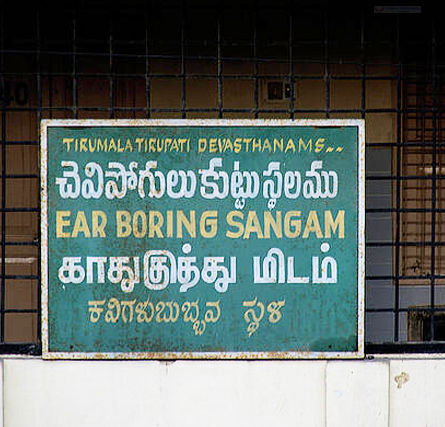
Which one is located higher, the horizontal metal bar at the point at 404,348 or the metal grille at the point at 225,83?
the metal grille at the point at 225,83

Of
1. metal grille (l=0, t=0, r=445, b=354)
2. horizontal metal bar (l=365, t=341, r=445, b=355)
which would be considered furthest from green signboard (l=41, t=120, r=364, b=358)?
metal grille (l=0, t=0, r=445, b=354)

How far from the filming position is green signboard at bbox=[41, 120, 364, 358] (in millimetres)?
3645

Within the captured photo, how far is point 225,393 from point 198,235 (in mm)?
992

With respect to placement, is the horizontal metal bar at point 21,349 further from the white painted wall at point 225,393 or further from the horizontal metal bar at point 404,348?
the horizontal metal bar at point 404,348

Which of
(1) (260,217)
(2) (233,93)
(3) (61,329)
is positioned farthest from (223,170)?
(2) (233,93)

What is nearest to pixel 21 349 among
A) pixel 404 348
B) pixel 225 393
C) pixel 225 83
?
pixel 225 393

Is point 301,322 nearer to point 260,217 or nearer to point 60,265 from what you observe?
point 260,217

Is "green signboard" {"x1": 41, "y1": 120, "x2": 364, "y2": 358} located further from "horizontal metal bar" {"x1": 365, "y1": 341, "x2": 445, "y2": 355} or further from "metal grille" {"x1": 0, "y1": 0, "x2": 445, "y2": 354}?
"metal grille" {"x1": 0, "y1": 0, "x2": 445, "y2": 354}

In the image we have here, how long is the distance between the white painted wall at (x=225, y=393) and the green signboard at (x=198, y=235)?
0.33 feet

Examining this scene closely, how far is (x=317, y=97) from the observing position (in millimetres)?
5422

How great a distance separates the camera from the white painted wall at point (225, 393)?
12.1 ft

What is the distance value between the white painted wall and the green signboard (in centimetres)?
10

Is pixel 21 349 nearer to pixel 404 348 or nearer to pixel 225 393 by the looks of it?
pixel 225 393

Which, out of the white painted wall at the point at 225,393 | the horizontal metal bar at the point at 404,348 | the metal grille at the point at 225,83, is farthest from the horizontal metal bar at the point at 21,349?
the horizontal metal bar at the point at 404,348
